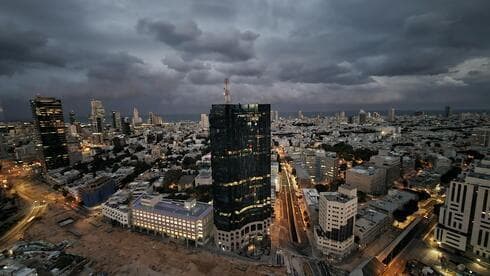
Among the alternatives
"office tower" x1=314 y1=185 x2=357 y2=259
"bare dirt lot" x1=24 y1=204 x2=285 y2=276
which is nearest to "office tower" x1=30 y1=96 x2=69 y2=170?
"bare dirt lot" x1=24 y1=204 x2=285 y2=276

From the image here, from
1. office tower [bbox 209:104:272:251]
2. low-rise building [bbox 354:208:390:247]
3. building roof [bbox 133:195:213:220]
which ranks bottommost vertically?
low-rise building [bbox 354:208:390:247]

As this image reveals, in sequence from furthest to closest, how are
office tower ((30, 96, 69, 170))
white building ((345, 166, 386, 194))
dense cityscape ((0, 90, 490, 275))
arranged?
office tower ((30, 96, 69, 170)), white building ((345, 166, 386, 194)), dense cityscape ((0, 90, 490, 275))

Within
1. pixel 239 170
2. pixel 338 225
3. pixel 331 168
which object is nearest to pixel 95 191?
pixel 239 170

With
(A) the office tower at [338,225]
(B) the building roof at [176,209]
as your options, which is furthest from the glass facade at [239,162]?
(A) the office tower at [338,225]

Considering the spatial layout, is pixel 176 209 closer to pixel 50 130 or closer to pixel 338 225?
pixel 338 225

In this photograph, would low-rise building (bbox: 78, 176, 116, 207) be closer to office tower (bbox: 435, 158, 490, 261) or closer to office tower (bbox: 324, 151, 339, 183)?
office tower (bbox: 324, 151, 339, 183)

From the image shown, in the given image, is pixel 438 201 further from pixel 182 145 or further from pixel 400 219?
pixel 182 145

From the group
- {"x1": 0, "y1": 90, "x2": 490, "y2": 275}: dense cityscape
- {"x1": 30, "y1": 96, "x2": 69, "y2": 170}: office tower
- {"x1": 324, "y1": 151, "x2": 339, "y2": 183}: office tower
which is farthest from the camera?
{"x1": 30, "y1": 96, "x2": 69, "y2": 170}: office tower

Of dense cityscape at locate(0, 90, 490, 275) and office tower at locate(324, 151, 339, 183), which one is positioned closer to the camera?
dense cityscape at locate(0, 90, 490, 275)

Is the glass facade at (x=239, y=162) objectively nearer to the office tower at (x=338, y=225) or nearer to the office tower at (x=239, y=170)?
the office tower at (x=239, y=170)
